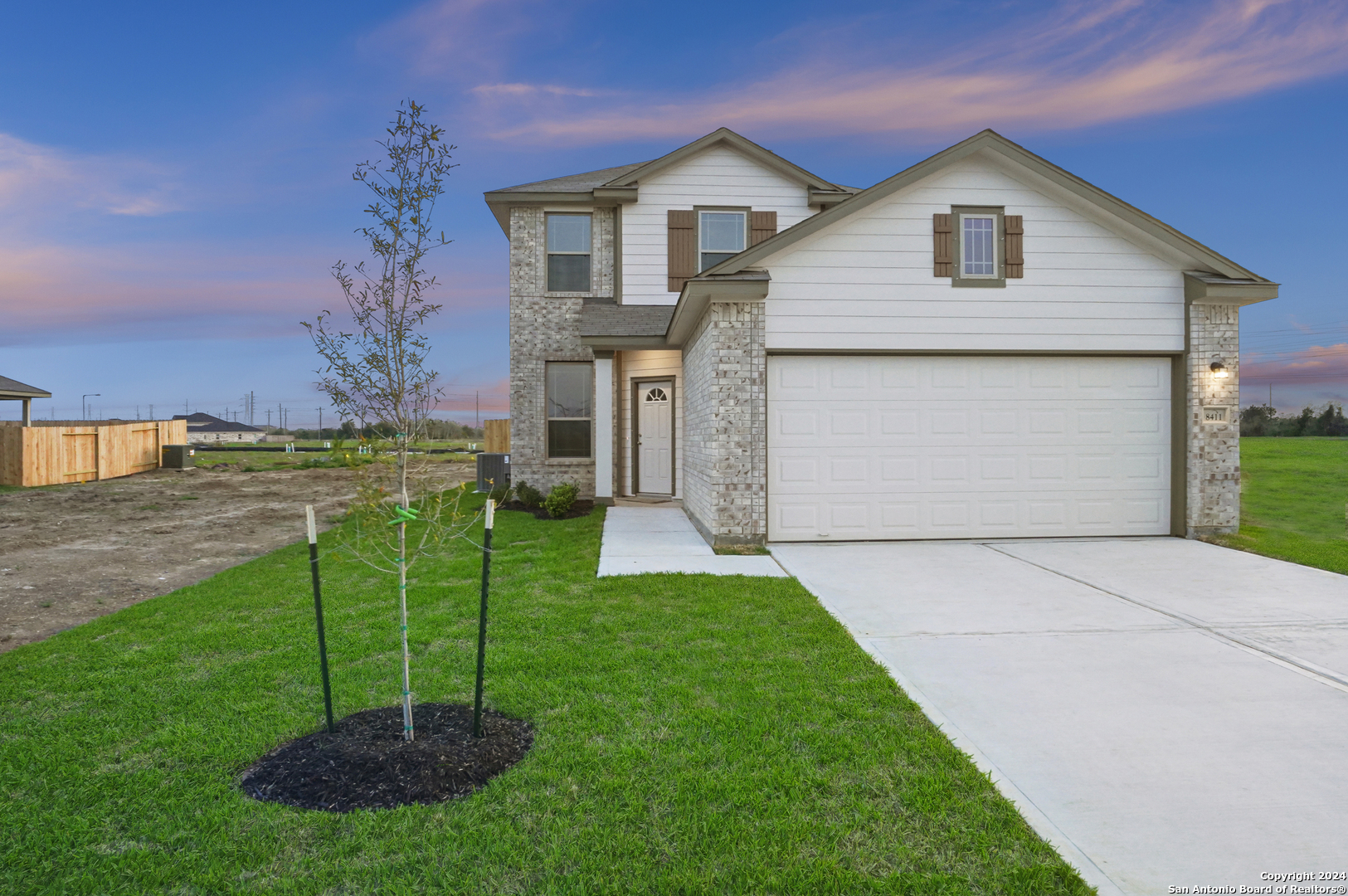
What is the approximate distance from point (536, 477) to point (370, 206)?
1034cm

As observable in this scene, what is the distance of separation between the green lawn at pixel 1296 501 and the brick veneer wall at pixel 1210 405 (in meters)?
0.60

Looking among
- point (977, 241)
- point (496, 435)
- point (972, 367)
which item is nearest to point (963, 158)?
point (977, 241)

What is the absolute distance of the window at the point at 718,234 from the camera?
12977 millimetres

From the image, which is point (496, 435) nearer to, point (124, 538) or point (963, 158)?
point (124, 538)

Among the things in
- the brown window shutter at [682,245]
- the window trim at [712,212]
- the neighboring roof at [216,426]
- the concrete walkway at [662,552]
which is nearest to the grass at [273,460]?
the brown window shutter at [682,245]

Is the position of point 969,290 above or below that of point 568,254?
below

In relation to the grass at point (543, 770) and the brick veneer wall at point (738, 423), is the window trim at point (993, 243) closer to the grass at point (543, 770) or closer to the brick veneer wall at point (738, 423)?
the brick veneer wall at point (738, 423)

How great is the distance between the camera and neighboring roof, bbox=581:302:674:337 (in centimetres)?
1205

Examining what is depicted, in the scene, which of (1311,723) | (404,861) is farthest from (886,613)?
(404,861)

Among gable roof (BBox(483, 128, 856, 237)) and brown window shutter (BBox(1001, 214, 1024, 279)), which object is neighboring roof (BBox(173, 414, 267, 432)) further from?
brown window shutter (BBox(1001, 214, 1024, 279))

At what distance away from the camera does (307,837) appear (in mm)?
2555

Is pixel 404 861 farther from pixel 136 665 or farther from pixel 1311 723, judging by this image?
pixel 1311 723

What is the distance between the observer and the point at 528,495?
13.1 m

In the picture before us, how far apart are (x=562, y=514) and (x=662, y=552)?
13.5 feet
